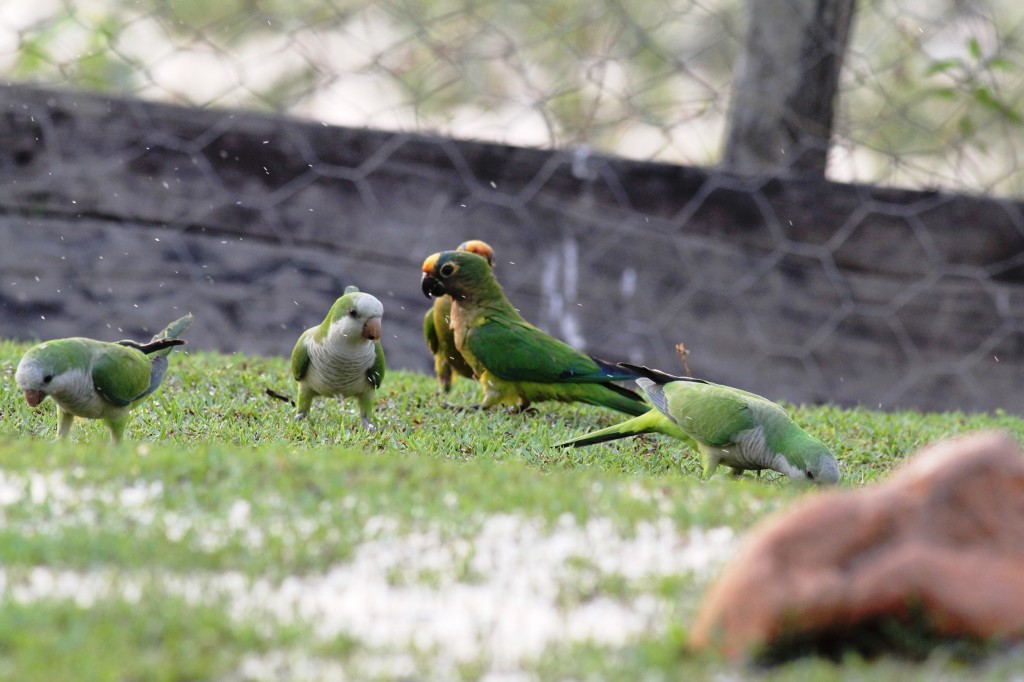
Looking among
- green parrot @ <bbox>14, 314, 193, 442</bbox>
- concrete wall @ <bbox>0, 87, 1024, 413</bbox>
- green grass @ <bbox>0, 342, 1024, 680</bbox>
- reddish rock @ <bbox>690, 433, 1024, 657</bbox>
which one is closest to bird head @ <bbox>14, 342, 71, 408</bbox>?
green parrot @ <bbox>14, 314, 193, 442</bbox>

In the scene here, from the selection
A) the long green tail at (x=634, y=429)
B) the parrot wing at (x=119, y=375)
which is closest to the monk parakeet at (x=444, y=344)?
the long green tail at (x=634, y=429)

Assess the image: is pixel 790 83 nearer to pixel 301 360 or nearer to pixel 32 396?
pixel 301 360

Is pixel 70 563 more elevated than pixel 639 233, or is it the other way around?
pixel 639 233

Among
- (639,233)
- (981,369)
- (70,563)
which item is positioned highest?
(639,233)

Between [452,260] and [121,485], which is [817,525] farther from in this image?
[452,260]

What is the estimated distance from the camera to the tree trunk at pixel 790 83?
6801 millimetres

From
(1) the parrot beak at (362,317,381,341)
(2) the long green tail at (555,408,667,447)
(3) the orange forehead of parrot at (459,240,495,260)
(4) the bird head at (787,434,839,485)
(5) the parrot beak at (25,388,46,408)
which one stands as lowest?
(4) the bird head at (787,434,839,485)

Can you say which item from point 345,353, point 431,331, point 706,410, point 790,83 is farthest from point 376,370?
point 790,83

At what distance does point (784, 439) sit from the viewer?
365cm

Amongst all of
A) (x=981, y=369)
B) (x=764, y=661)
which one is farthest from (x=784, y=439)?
(x=981, y=369)

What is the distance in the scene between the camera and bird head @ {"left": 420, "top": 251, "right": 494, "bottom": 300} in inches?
187

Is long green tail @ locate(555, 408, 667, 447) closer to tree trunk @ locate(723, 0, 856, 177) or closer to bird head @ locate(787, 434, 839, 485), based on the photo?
bird head @ locate(787, 434, 839, 485)

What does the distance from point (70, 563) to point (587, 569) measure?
3.08 ft

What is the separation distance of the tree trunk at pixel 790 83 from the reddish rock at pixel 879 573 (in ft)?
16.2
